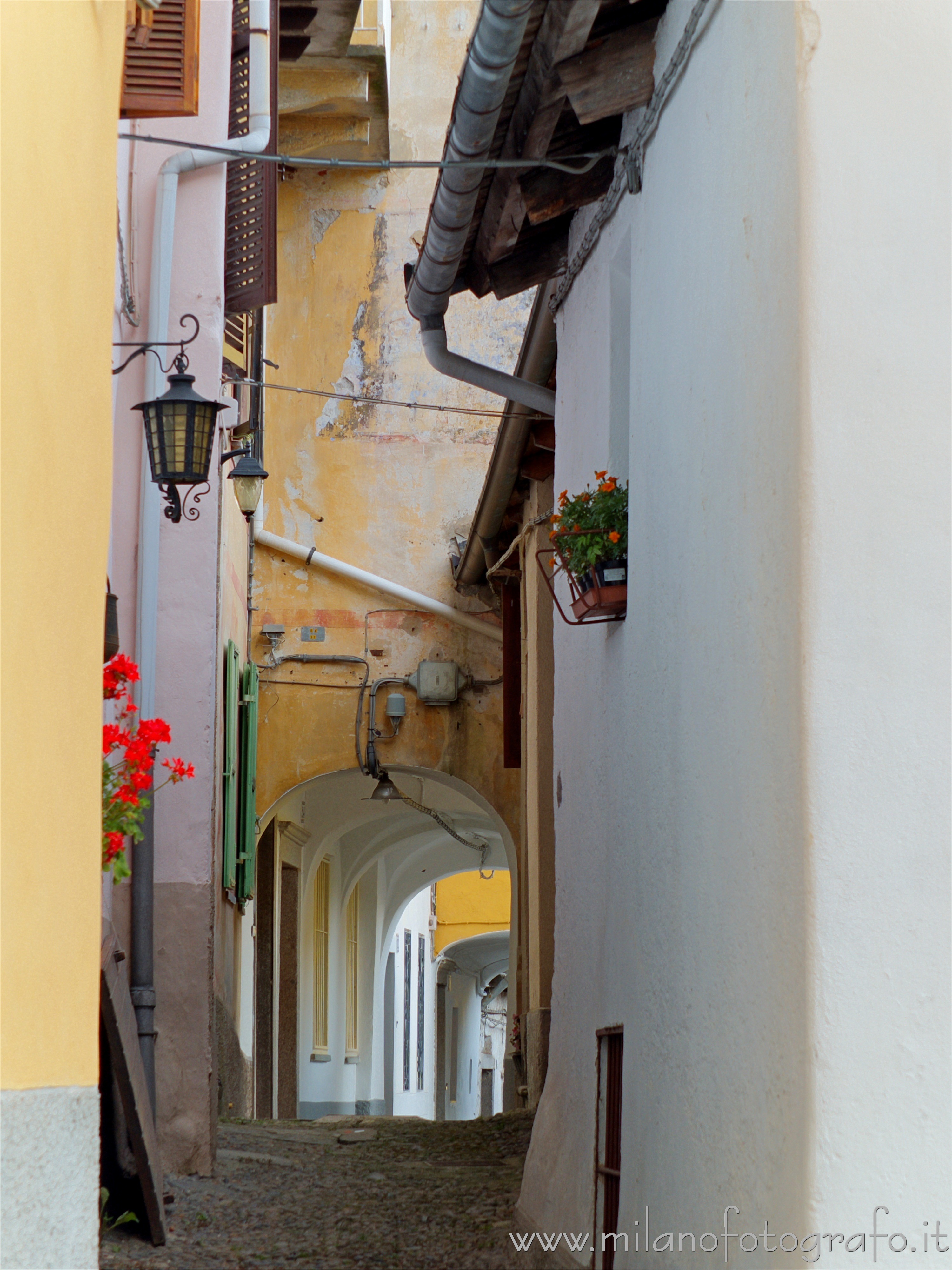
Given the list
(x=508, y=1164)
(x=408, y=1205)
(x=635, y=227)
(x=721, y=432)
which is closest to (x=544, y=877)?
(x=508, y=1164)

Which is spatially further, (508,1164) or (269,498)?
(269,498)

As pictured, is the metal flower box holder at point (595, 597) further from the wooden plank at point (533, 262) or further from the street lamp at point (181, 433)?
the wooden plank at point (533, 262)

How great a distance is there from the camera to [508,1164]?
28.3 feet

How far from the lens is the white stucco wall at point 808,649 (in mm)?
3275

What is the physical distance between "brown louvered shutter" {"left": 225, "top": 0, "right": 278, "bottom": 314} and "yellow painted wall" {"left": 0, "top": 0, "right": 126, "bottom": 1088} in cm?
505

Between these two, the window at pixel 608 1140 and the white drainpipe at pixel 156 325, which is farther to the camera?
the white drainpipe at pixel 156 325

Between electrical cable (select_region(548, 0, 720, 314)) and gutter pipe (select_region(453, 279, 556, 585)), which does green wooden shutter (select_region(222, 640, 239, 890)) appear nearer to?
gutter pipe (select_region(453, 279, 556, 585))

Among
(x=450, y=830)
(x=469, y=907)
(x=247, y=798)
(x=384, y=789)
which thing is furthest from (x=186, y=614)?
(x=469, y=907)

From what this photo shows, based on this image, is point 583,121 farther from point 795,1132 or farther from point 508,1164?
point 508,1164

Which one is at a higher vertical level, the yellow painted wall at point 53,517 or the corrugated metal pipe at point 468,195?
the corrugated metal pipe at point 468,195

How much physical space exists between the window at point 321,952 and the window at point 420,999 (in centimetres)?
743

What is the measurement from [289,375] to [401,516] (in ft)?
5.20

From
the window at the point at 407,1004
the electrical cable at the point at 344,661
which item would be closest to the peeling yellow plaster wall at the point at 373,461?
the electrical cable at the point at 344,661

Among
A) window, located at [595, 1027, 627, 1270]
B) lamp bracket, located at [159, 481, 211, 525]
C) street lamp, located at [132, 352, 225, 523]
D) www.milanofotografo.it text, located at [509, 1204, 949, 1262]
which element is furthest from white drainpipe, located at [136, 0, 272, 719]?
www.milanofotografo.it text, located at [509, 1204, 949, 1262]
